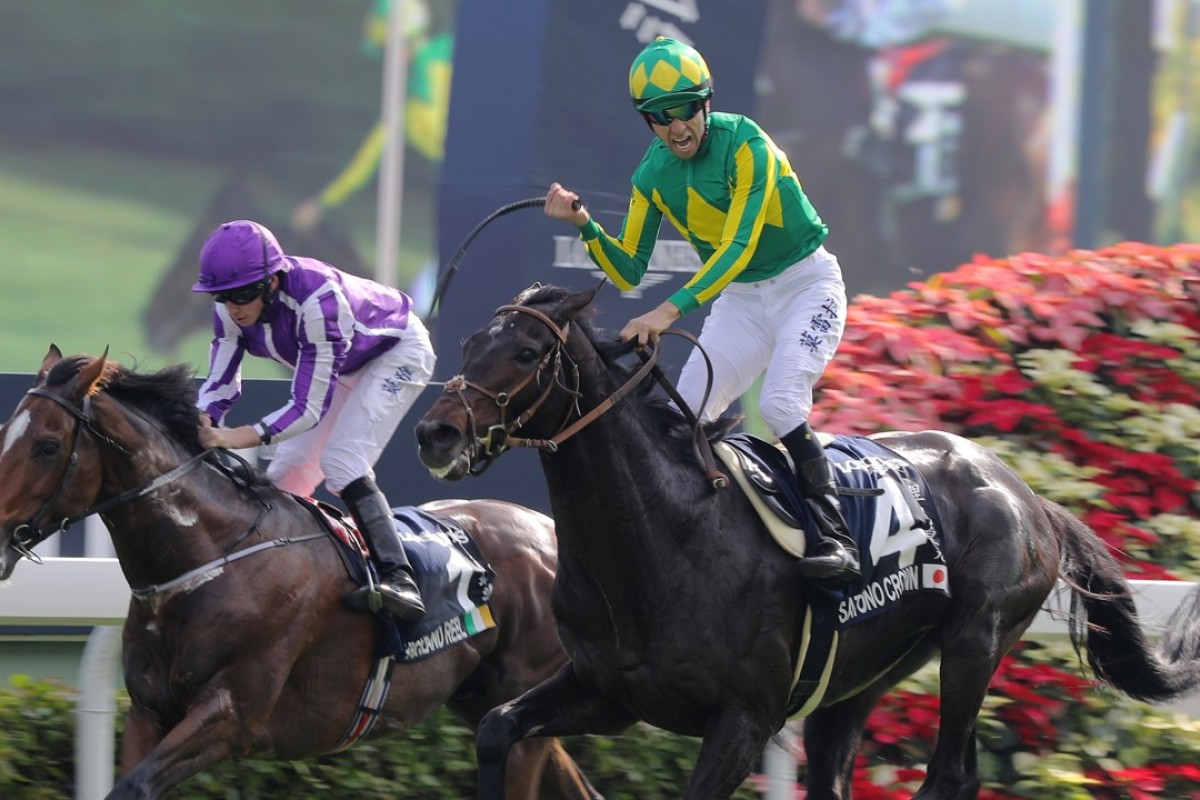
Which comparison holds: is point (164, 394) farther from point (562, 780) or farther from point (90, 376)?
point (562, 780)

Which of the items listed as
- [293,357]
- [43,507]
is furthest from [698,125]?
[43,507]

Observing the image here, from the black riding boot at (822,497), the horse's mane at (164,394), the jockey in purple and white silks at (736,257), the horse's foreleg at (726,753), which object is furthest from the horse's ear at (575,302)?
the horse's mane at (164,394)

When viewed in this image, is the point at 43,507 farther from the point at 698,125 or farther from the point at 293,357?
the point at 698,125

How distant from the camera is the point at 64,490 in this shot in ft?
14.9

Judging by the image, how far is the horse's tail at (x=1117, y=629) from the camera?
16.8 feet

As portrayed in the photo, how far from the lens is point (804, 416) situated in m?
4.56

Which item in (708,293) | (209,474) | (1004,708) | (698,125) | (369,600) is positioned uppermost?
(698,125)

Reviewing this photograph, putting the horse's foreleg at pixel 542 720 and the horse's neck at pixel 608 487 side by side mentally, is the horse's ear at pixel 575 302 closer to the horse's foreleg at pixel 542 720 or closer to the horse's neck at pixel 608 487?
the horse's neck at pixel 608 487

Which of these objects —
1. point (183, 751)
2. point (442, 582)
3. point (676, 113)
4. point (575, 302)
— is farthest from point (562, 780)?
point (676, 113)

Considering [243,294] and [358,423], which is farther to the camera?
[358,423]

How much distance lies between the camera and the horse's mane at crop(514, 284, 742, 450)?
4199 millimetres

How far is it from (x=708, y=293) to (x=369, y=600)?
4.67ft

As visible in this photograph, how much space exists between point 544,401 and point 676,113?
33.4 inches

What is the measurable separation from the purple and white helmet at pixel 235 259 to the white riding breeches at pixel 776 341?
121cm
